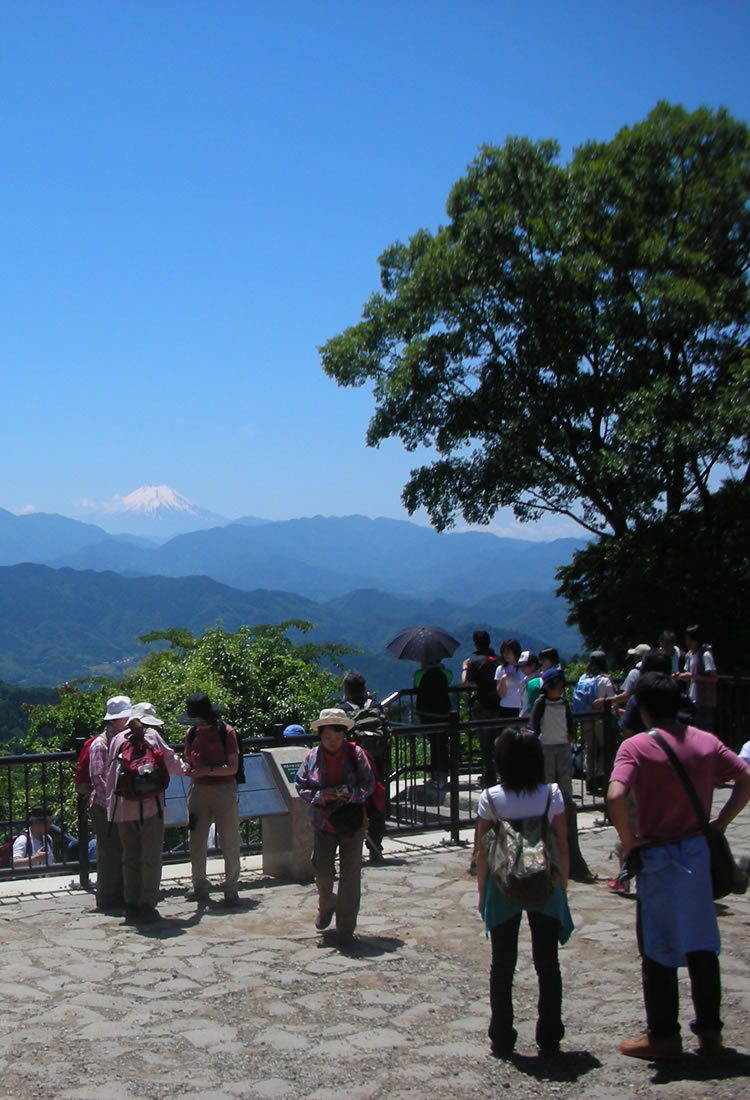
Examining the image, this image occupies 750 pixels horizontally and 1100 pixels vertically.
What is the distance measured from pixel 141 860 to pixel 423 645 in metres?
7.21

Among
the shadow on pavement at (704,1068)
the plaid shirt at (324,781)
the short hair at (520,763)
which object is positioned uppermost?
the short hair at (520,763)

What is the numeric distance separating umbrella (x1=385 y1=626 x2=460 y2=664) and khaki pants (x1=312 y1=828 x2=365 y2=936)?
7.09 metres

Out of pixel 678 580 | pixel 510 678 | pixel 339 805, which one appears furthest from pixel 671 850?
pixel 678 580

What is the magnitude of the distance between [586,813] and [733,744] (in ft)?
11.2

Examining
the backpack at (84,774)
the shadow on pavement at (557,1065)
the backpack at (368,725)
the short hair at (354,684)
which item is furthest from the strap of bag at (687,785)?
the backpack at (84,774)

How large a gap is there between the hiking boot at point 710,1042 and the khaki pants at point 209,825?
4.59 m

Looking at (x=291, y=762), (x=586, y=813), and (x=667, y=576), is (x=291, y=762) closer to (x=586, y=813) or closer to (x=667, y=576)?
(x=586, y=813)

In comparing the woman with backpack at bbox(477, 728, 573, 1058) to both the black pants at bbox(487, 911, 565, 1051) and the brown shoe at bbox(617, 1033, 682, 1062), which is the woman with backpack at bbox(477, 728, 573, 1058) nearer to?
the black pants at bbox(487, 911, 565, 1051)

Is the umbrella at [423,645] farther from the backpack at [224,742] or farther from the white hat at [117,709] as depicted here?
the white hat at [117,709]

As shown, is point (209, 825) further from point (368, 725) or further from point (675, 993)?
point (675, 993)

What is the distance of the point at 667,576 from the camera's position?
20969mm

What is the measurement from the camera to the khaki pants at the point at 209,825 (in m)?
9.07

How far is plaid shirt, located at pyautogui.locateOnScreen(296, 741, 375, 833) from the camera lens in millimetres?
7777

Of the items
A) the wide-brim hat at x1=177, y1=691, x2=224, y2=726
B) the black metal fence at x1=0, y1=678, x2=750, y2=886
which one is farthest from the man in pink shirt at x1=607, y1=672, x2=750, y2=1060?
the black metal fence at x1=0, y1=678, x2=750, y2=886
